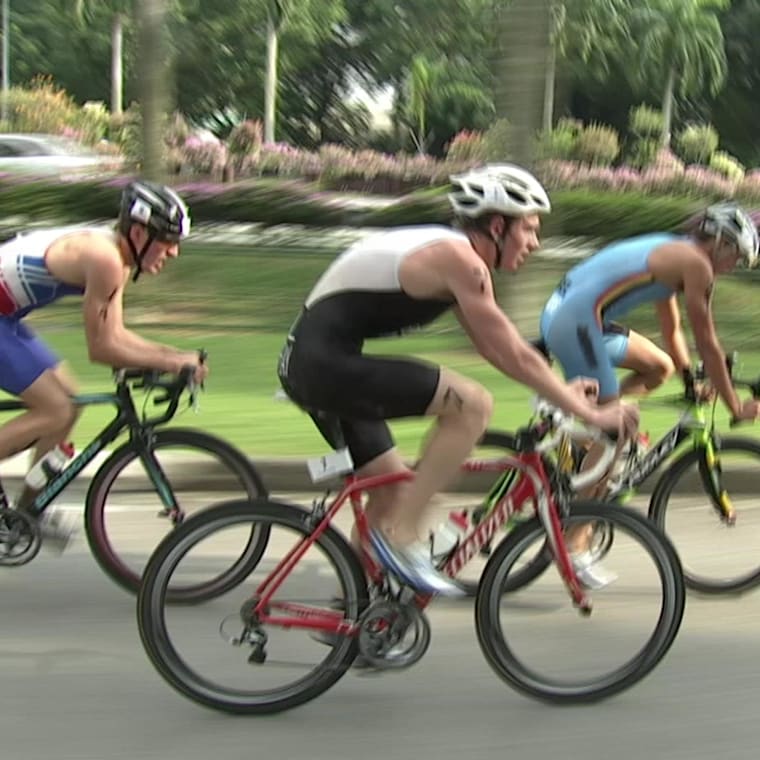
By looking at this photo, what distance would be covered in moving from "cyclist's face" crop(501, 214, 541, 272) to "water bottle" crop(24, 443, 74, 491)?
2.07 metres

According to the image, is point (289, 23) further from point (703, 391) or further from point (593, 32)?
point (703, 391)

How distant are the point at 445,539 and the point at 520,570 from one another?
40cm

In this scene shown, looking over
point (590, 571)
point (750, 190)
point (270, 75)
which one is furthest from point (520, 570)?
point (270, 75)

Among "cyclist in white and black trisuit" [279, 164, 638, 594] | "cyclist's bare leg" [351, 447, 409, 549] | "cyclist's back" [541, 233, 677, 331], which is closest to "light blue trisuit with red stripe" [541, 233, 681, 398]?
"cyclist's back" [541, 233, 677, 331]

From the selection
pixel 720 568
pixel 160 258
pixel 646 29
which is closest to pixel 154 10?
pixel 160 258

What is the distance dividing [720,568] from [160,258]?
269 centimetres

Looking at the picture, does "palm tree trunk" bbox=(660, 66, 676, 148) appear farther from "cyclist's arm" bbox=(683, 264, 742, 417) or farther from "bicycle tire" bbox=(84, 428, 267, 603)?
"bicycle tire" bbox=(84, 428, 267, 603)

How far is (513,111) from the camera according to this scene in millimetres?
9852

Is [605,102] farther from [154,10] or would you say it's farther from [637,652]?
[637,652]

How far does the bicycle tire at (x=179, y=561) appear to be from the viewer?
12.0 ft

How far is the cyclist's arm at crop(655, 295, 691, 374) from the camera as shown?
202 inches

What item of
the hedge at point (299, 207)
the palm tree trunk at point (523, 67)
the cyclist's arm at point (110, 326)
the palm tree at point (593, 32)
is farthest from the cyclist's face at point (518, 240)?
the palm tree at point (593, 32)

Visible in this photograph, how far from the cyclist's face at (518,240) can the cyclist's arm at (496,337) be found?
0.54 feet

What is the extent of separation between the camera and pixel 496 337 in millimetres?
3645
